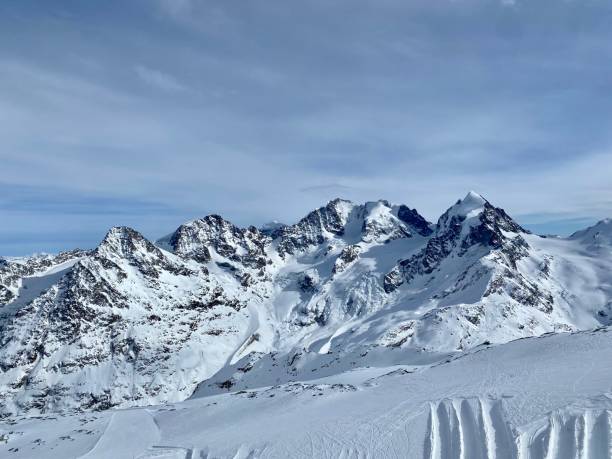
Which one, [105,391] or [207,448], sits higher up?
[207,448]

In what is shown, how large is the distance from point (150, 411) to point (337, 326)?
420 ft

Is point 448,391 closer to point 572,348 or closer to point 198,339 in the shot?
point 572,348

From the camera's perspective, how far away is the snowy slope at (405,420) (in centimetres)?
3294

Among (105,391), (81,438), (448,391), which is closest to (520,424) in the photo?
(448,391)

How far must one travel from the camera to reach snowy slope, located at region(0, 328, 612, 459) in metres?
32.9

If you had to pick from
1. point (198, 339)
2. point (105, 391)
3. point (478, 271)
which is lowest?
point (105, 391)

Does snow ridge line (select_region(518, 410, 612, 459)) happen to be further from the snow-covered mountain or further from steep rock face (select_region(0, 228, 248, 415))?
steep rock face (select_region(0, 228, 248, 415))

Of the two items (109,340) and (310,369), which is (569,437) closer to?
(310,369)

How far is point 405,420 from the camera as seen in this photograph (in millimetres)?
40031

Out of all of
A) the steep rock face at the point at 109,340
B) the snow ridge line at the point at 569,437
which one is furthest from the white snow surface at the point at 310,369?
the steep rock face at the point at 109,340

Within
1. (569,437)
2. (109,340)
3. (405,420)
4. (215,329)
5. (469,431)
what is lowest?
(109,340)

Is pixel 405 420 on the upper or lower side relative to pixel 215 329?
upper

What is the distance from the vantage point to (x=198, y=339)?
17588 cm

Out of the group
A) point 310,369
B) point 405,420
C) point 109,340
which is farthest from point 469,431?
point 109,340
